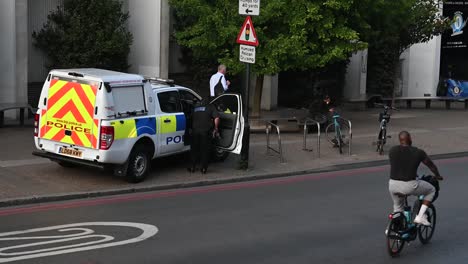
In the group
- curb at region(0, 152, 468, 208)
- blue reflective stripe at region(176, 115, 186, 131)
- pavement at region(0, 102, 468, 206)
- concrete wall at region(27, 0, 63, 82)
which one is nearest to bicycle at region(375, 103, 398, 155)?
pavement at region(0, 102, 468, 206)

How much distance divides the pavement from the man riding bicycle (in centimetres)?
493

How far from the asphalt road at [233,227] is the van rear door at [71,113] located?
1.22 meters

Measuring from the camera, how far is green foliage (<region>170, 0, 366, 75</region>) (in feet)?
58.1

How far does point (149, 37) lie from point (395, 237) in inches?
588

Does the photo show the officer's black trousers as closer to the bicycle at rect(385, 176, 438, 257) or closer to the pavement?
the pavement

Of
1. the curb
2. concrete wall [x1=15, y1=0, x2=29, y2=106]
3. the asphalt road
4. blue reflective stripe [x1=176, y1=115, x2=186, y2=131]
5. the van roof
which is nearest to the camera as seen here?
the asphalt road

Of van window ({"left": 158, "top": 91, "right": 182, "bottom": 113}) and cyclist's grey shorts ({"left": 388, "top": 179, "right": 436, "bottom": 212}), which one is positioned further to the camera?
van window ({"left": 158, "top": 91, "right": 182, "bottom": 113})

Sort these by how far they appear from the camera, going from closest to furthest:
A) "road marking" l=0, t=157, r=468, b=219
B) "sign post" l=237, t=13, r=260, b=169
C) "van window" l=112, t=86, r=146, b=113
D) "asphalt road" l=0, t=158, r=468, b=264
A: "asphalt road" l=0, t=158, r=468, b=264 < "road marking" l=0, t=157, r=468, b=219 < "van window" l=112, t=86, r=146, b=113 < "sign post" l=237, t=13, r=260, b=169

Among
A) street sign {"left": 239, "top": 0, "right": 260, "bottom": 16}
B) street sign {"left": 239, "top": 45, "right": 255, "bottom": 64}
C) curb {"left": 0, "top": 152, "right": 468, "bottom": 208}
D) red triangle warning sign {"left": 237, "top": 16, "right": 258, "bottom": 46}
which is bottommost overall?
curb {"left": 0, "top": 152, "right": 468, "bottom": 208}

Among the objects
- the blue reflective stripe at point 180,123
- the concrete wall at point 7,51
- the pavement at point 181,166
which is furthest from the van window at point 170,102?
the concrete wall at point 7,51

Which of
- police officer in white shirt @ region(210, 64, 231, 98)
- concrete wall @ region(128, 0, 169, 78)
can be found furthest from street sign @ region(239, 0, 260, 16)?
concrete wall @ region(128, 0, 169, 78)

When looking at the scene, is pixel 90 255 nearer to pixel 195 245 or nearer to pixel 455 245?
pixel 195 245

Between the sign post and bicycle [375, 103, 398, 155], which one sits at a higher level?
the sign post

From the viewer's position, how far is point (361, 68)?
2850 cm
